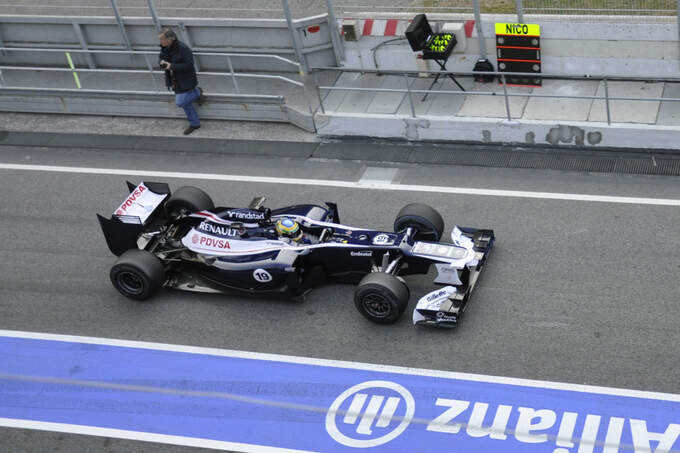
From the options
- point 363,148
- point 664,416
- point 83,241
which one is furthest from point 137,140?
point 664,416

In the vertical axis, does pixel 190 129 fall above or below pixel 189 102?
below

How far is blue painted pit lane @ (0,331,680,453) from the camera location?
9.40m

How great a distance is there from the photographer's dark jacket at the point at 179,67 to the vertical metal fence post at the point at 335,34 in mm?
2656

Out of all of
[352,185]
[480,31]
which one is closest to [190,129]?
[352,185]

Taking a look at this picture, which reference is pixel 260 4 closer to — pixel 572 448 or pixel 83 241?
pixel 83 241

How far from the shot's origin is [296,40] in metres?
16.0

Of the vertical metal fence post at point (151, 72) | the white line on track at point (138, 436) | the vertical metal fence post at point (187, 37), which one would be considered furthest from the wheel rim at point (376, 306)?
the vertical metal fence post at point (187, 37)

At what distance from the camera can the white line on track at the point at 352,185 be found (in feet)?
41.4

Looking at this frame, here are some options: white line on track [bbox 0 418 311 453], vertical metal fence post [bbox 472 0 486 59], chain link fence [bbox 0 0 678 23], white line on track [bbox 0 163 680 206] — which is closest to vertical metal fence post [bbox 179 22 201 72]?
chain link fence [bbox 0 0 678 23]

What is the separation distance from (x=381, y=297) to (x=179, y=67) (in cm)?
641

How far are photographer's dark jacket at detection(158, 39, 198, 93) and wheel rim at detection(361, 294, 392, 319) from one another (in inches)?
246

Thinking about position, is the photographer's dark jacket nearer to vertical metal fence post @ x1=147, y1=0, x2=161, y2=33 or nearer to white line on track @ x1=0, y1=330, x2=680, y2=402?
vertical metal fence post @ x1=147, y1=0, x2=161, y2=33

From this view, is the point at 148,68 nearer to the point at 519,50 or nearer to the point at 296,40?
the point at 296,40

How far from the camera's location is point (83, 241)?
→ 44.0ft
